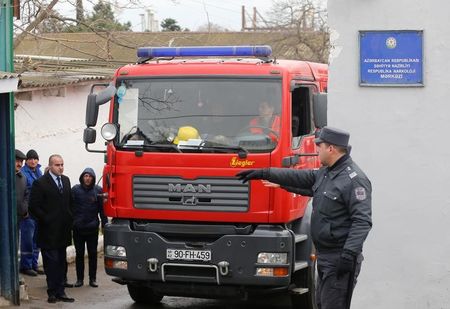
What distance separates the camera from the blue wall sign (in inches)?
291

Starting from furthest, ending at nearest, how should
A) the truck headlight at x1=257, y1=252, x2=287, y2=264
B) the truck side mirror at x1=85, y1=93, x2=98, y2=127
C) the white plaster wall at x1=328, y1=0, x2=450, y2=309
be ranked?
the truck side mirror at x1=85, y1=93, x2=98, y2=127
the truck headlight at x1=257, y1=252, x2=287, y2=264
the white plaster wall at x1=328, y1=0, x2=450, y2=309

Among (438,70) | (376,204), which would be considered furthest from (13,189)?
(438,70)

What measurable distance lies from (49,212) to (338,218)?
4.68 metres

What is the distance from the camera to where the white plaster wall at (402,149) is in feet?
24.3

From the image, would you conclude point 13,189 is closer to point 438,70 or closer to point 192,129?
point 192,129

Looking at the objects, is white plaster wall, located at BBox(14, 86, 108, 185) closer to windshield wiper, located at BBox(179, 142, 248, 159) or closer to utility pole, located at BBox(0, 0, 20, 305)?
utility pole, located at BBox(0, 0, 20, 305)

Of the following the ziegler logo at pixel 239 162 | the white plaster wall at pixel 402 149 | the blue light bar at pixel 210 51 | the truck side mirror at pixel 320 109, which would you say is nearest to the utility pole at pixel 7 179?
the blue light bar at pixel 210 51

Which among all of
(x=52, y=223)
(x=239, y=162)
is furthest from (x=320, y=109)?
(x=52, y=223)

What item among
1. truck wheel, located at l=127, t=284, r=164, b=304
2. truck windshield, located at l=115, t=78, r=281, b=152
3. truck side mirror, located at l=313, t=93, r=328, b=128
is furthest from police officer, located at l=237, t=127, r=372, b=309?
truck wheel, located at l=127, t=284, r=164, b=304

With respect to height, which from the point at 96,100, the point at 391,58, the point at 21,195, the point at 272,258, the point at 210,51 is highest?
the point at 210,51

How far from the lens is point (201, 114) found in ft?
29.6

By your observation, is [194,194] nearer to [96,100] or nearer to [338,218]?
[96,100]

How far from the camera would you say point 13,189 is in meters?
9.70

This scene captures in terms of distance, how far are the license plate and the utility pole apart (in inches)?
78.4
